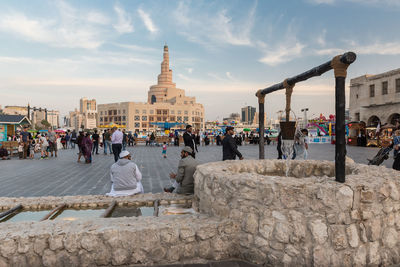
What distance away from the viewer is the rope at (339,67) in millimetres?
3393

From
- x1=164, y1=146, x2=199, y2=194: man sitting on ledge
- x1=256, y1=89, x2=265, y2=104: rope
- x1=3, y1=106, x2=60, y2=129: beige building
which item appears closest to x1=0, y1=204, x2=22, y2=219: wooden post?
x1=164, y1=146, x2=199, y2=194: man sitting on ledge

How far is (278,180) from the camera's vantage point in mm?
3316

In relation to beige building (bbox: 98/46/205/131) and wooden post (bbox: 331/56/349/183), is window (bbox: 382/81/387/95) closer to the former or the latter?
wooden post (bbox: 331/56/349/183)

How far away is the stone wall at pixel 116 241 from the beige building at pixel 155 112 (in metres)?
107

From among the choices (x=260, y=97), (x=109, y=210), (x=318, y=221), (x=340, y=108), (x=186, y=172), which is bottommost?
(x=109, y=210)

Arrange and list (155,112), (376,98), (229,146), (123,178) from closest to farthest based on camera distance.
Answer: (123,178), (229,146), (376,98), (155,112)

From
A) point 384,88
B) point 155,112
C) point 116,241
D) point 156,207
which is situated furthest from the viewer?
point 155,112

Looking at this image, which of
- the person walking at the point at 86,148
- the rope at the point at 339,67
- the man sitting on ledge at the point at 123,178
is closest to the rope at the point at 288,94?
the rope at the point at 339,67

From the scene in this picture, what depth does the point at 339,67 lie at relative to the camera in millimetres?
3428

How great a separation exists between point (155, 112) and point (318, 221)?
387ft

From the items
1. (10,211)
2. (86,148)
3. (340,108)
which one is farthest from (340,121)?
(86,148)

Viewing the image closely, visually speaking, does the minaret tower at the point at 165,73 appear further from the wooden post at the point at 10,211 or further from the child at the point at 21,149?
the wooden post at the point at 10,211

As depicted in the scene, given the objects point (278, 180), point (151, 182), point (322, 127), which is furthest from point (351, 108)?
point (278, 180)

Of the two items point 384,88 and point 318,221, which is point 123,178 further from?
point 384,88
